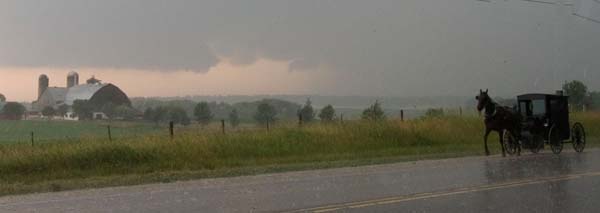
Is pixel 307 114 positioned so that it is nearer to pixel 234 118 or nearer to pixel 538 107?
pixel 234 118

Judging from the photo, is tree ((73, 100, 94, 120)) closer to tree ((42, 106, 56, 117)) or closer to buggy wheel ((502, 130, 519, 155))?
tree ((42, 106, 56, 117))

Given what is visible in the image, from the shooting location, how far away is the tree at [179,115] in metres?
29.8

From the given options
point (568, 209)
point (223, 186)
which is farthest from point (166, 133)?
point (568, 209)

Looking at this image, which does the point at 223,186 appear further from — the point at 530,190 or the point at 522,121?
the point at 522,121

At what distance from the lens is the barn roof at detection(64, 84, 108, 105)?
97.6 ft

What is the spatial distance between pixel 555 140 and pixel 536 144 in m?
0.68

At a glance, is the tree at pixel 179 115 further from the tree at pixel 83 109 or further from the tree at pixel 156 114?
the tree at pixel 83 109

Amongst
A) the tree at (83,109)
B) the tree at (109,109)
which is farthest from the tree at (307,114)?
the tree at (83,109)

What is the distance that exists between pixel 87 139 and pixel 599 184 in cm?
1552

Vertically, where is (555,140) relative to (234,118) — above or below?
below

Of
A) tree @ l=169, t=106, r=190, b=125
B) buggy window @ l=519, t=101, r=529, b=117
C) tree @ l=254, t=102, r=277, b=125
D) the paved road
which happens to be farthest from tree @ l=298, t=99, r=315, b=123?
the paved road

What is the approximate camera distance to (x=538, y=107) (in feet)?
76.1

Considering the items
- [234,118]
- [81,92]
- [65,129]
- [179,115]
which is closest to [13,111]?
[81,92]

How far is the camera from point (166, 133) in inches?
980
